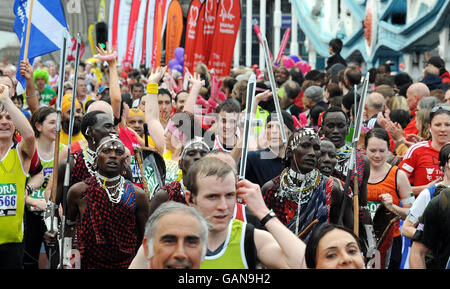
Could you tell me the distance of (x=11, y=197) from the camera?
7.05 m

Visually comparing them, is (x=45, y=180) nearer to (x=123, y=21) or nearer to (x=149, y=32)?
(x=149, y=32)

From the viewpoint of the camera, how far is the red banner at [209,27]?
15.1 m

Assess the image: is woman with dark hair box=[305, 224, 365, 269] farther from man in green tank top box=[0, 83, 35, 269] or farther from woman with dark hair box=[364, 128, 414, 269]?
man in green tank top box=[0, 83, 35, 269]

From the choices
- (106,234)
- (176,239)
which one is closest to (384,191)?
(106,234)

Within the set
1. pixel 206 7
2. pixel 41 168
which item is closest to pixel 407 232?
pixel 41 168

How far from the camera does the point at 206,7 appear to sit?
1535 cm

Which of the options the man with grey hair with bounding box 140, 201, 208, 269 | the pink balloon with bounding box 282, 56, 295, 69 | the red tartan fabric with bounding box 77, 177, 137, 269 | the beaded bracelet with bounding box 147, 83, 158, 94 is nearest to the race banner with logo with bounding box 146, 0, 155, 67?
the pink balloon with bounding box 282, 56, 295, 69

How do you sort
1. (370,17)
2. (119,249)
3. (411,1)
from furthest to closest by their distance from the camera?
1. (370,17)
2. (411,1)
3. (119,249)

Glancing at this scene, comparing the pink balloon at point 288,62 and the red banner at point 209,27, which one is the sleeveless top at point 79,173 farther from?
the pink balloon at point 288,62

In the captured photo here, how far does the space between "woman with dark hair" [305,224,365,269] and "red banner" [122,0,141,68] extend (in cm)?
1971

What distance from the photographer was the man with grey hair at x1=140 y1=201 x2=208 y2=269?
3900 millimetres

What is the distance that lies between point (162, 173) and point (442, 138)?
2407 mm
